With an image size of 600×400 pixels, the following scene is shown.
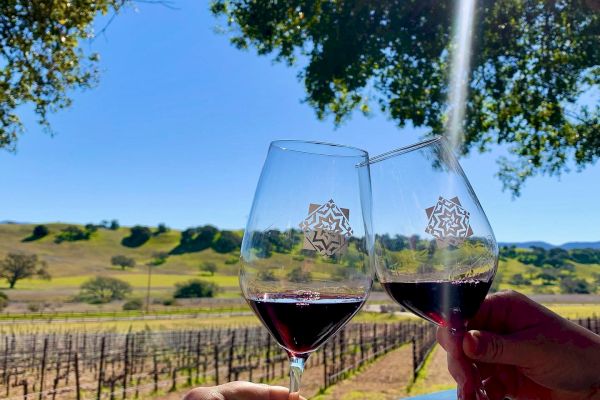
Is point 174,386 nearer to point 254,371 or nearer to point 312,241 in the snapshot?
point 254,371

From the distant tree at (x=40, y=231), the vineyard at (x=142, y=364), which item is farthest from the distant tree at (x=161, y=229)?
the vineyard at (x=142, y=364)

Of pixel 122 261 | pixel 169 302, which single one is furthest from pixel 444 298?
pixel 122 261

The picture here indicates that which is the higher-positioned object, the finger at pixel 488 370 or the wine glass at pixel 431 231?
the wine glass at pixel 431 231

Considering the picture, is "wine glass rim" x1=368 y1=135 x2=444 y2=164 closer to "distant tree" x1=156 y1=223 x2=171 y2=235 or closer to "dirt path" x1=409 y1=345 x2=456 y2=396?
"dirt path" x1=409 y1=345 x2=456 y2=396

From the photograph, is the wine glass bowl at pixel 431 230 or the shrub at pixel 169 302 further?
the shrub at pixel 169 302

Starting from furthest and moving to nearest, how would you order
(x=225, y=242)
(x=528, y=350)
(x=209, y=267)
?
(x=209, y=267) < (x=225, y=242) < (x=528, y=350)

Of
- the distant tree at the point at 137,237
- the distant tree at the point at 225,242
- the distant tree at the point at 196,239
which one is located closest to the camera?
the distant tree at the point at 225,242

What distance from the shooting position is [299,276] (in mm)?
610

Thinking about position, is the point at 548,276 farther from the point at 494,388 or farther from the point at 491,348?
the point at 491,348

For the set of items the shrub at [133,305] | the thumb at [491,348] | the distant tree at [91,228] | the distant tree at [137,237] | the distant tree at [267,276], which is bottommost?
the shrub at [133,305]

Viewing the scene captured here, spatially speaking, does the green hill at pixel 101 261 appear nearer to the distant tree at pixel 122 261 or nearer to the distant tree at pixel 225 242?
the distant tree at pixel 122 261

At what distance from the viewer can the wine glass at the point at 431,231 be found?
713 millimetres

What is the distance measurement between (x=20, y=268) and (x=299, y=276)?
61.1 metres

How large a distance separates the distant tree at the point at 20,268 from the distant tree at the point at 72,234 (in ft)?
41.7
